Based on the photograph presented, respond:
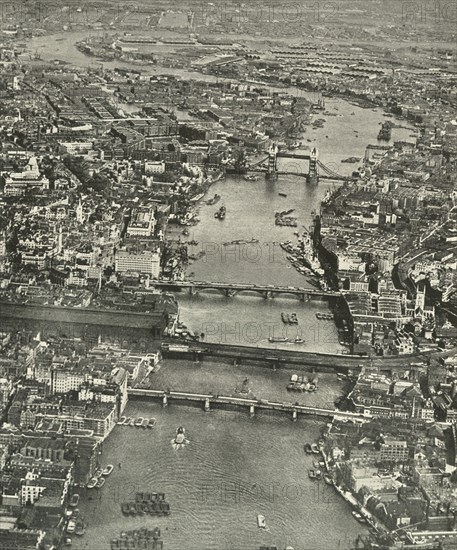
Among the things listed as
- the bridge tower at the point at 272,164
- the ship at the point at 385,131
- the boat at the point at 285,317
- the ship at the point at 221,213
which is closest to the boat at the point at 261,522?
the boat at the point at 285,317

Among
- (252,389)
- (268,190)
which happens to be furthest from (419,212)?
(252,389)

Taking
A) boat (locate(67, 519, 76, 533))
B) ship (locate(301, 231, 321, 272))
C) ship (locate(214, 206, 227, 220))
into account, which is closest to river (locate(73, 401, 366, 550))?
boat (locate(67, 519, 76, 533))

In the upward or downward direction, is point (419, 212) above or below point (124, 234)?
above

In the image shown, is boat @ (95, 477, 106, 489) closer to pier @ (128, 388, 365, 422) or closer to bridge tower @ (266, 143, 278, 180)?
pier @ (128, 388, 365, 422)

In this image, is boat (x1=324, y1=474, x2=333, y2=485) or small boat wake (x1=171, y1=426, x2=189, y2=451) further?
small boat wake (x1=171, y1=426, x2=189, y2=451)

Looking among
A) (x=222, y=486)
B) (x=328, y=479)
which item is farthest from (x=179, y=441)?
(x=328, y=479)

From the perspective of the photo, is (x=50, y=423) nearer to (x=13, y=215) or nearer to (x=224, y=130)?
(x=13, y=215)

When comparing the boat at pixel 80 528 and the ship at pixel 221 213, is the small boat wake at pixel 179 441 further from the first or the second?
the ship at pixel 221 213
